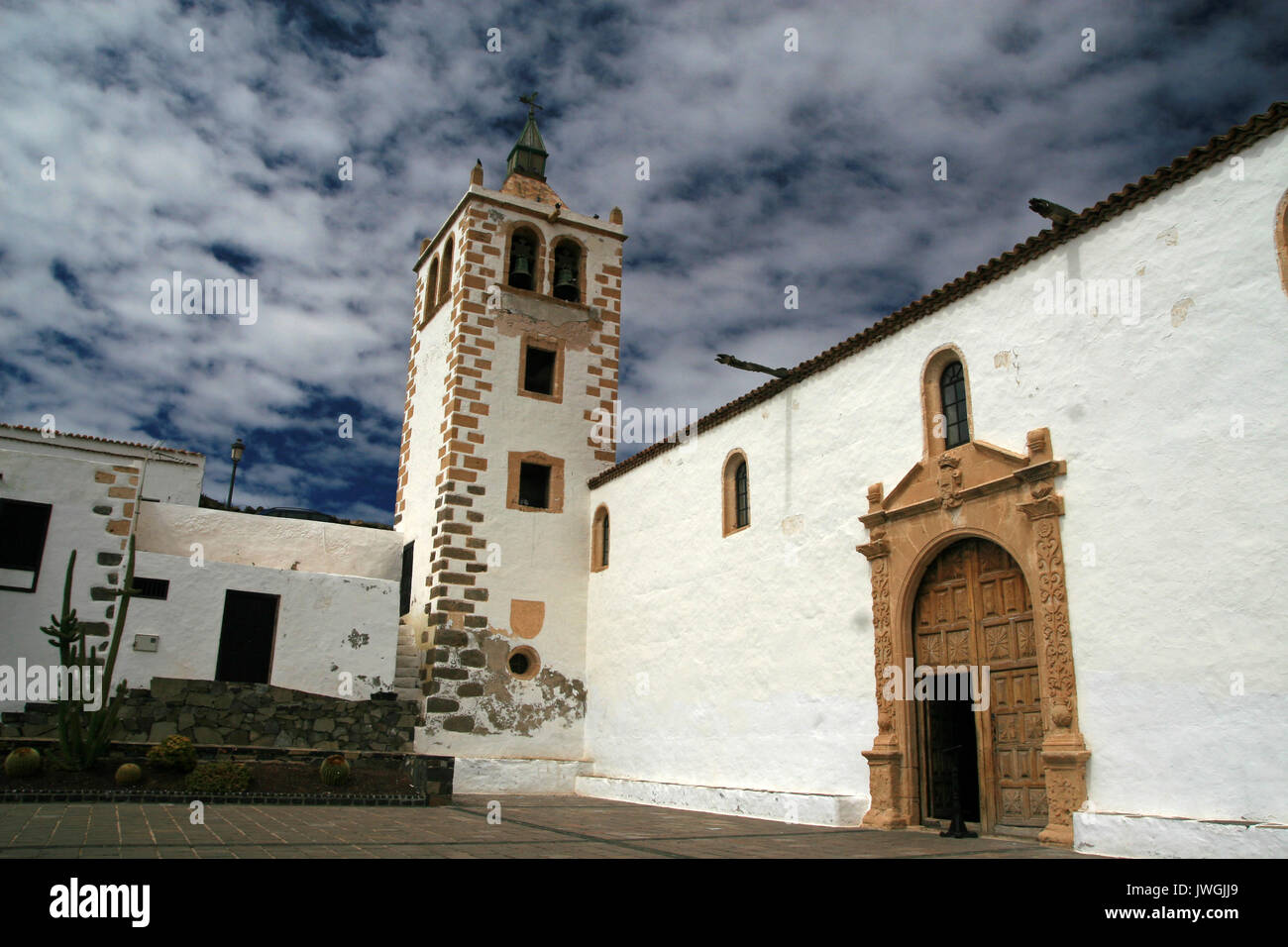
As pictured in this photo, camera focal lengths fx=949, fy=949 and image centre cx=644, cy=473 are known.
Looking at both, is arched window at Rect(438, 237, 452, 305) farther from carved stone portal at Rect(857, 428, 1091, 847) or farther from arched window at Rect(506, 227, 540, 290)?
carved stone portal at Rect(857, 428, 1091, 847)

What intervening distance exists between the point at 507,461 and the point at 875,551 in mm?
8186

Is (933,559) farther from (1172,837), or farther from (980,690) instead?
(1172,837)

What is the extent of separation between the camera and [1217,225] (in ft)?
24.3

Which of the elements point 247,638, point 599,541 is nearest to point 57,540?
point 247,638

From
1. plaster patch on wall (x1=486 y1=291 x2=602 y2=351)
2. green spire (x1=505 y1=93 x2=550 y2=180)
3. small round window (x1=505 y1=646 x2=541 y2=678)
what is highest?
green spire (x1=505 y1=93 x2=550 y2=180)

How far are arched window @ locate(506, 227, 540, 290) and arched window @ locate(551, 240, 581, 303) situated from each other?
455 mm

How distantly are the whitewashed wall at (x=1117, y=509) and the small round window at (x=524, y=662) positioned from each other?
4.21 m

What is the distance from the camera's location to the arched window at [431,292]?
19.0 metres

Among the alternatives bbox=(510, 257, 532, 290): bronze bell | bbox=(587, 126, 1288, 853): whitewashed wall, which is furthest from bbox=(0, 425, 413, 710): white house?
bbox=(587, 126, 1288, 853): whitewashed wall

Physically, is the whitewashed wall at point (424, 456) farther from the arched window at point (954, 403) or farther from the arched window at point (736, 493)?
the arched window at point (954, 403)

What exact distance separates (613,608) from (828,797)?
6464mm

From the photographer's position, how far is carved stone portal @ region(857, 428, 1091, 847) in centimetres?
782
